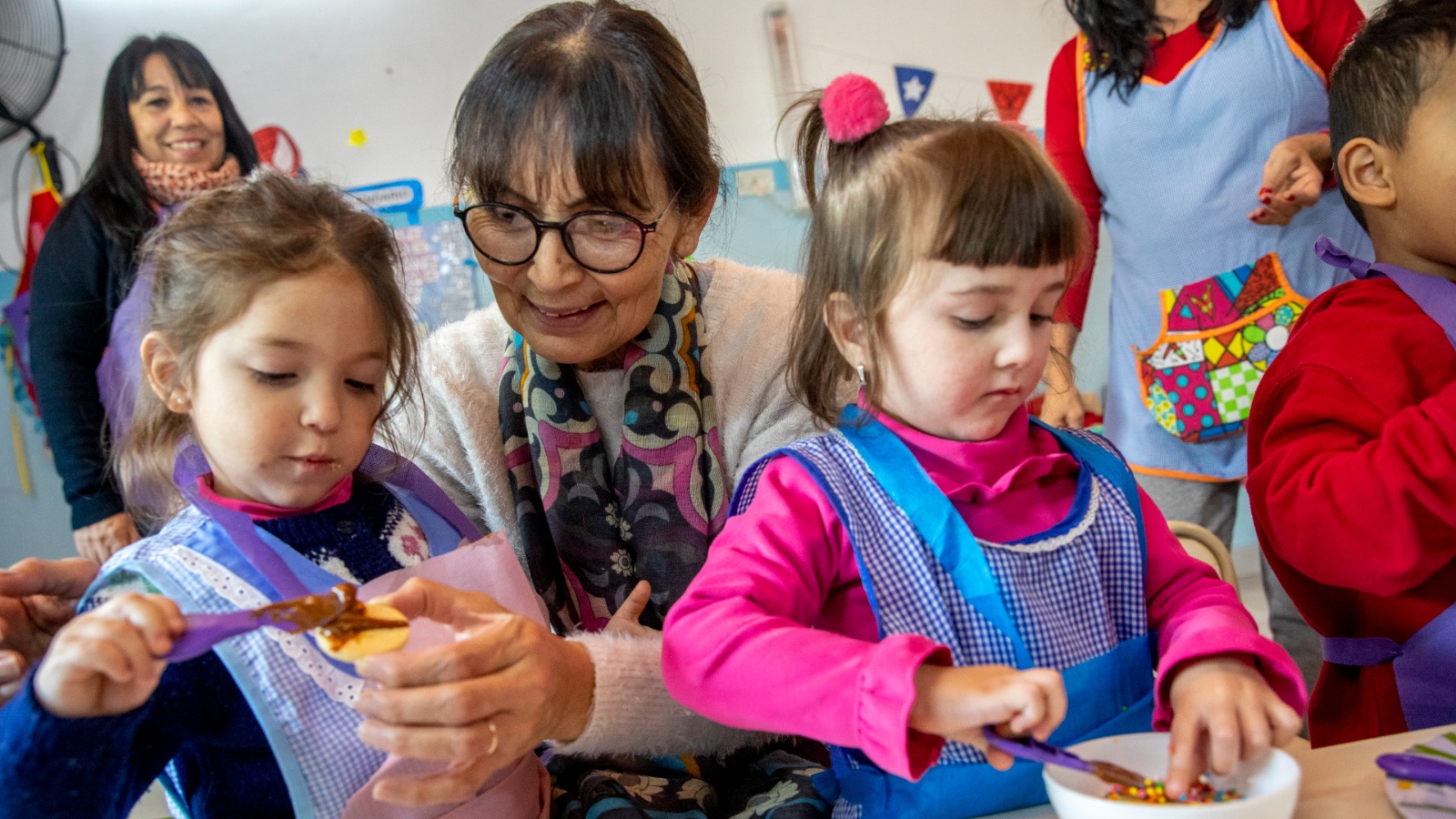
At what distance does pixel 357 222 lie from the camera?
0.98m

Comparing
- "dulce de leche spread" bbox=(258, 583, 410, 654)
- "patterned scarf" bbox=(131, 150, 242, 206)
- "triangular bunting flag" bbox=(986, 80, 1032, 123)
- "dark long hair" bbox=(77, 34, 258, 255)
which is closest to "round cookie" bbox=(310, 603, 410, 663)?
"dulce de leche spread" bbox=(258, 583, 410, 654)

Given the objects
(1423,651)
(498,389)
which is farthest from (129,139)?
(1423,651)

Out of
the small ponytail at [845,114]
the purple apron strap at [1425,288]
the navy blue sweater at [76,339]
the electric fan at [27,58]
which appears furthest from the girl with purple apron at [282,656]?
the electric fan at [27,58]

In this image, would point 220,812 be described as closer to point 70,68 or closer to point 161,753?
point 161,753

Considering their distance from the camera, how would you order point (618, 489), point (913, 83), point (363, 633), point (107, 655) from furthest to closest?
1. point (913, 83)
2. point (618, 489)
3. point (363, 633)
4. point (107, 655)

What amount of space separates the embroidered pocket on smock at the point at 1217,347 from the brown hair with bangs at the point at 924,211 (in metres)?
0.94

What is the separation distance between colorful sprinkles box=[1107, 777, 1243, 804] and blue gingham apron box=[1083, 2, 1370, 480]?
1214 mm

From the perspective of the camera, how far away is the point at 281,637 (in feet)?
2.68

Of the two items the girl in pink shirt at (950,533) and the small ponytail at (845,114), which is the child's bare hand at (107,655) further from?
the small ponytail at (845,114)

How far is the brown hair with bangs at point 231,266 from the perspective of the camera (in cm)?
90

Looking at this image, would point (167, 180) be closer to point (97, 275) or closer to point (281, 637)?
point (97, 275)

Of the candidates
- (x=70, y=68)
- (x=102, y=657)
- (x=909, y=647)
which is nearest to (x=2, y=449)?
(x=70, y=68)

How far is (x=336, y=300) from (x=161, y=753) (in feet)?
1.15

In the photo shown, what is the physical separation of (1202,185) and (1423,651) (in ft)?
3.36
